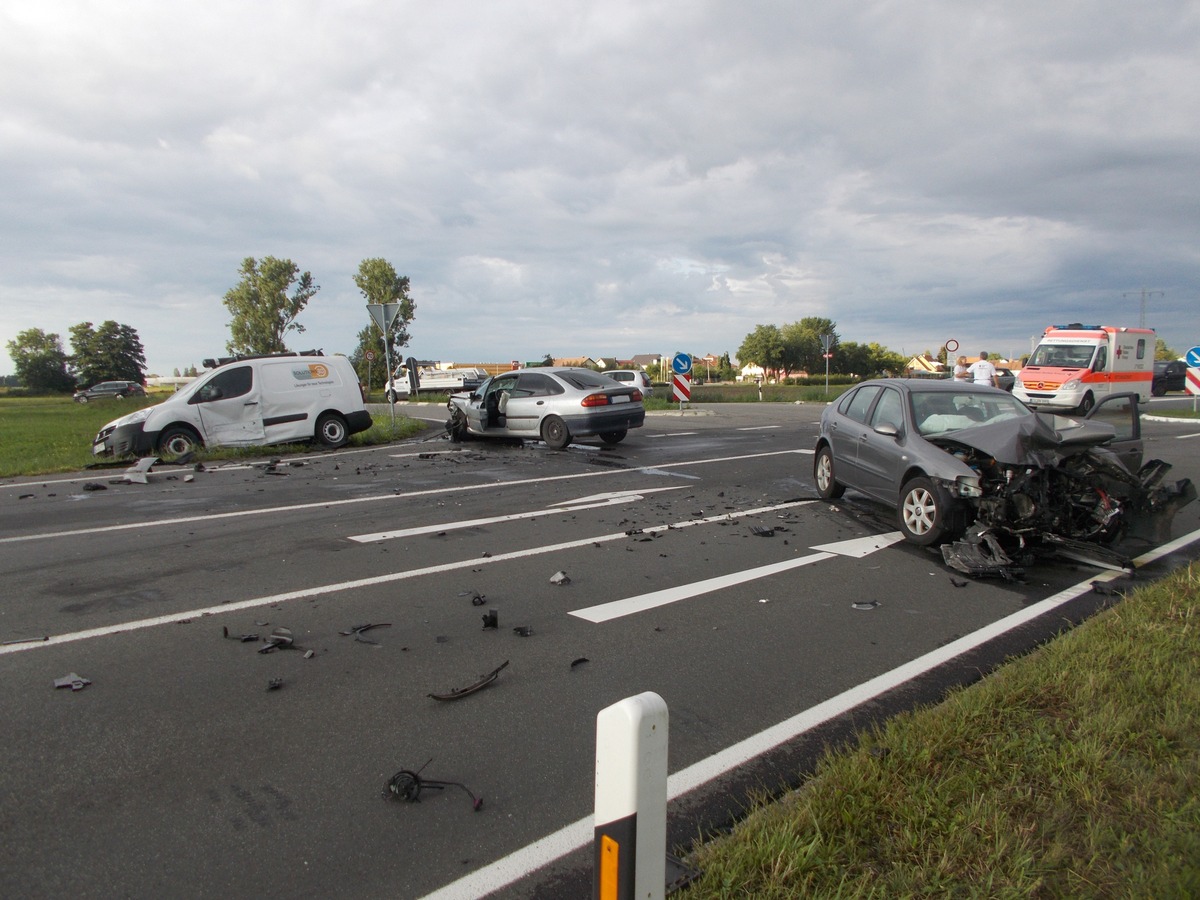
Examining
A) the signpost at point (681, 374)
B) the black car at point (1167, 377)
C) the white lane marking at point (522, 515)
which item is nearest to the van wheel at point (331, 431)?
the white lane marking at point (522, 515)

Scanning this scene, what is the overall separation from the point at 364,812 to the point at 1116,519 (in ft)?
20.9

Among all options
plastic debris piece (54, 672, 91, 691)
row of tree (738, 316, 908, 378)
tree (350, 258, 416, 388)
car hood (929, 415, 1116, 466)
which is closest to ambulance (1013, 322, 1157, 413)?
car hood (929, 415, 1116, 466)

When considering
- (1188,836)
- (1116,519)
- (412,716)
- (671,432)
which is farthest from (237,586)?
(671,432)

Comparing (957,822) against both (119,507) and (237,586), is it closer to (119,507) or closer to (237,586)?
(237,586)

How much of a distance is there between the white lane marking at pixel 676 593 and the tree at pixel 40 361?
102701 mm

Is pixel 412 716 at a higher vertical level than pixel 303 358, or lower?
lower

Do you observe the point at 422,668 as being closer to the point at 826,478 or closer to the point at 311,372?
the point at 826,478

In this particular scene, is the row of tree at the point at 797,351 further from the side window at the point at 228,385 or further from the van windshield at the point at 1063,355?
the side window at the point at 228,385

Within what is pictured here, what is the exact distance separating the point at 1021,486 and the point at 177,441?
1387 cm

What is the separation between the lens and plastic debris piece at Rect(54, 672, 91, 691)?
3.98 m

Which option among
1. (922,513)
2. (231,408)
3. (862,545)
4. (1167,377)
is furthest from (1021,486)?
(1167,377)

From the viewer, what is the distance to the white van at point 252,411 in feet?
44.9

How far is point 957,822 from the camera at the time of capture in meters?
2.60

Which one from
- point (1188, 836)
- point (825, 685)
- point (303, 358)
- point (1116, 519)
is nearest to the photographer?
point (1188, 836)
